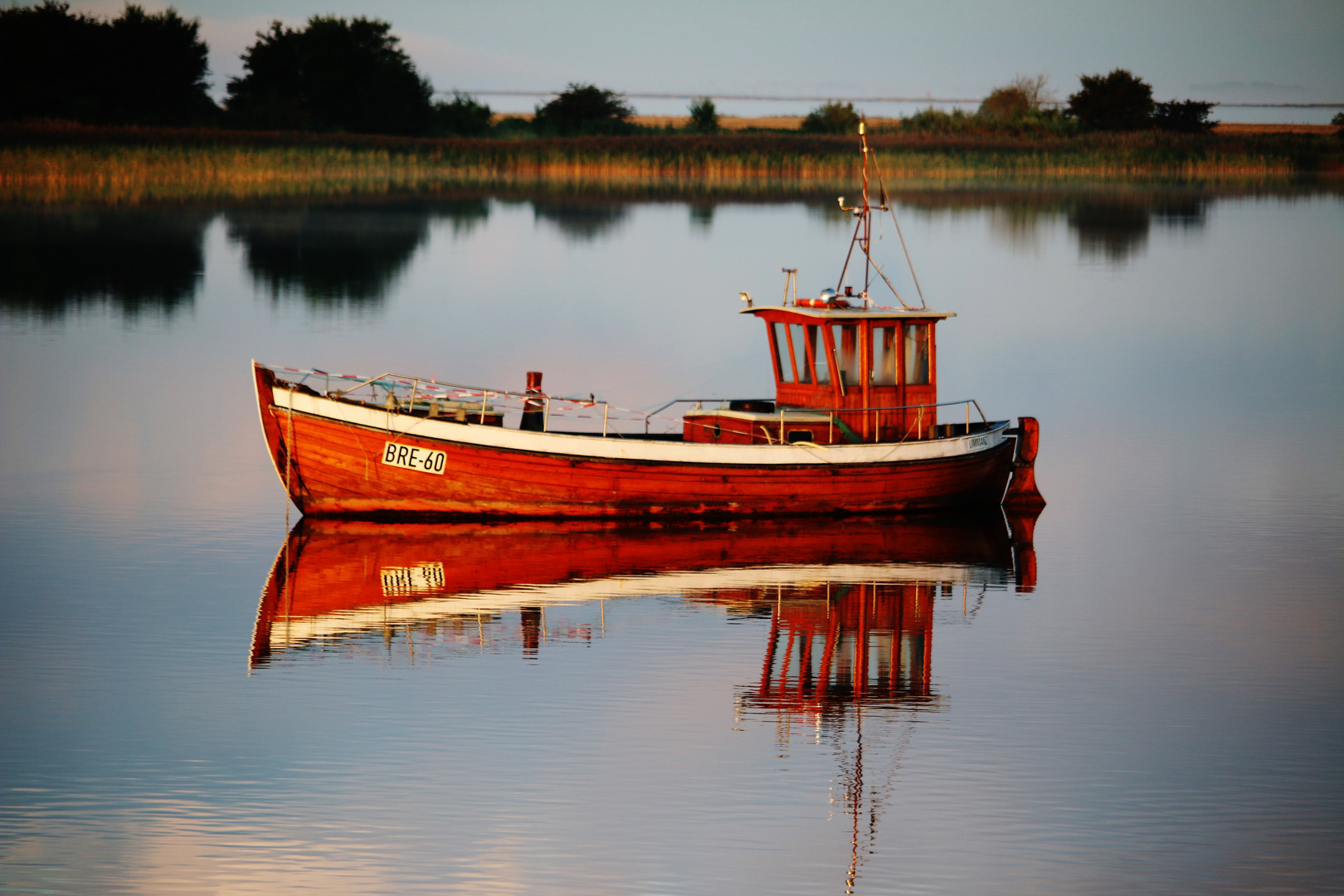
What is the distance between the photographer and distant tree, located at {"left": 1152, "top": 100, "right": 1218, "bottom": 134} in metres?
139

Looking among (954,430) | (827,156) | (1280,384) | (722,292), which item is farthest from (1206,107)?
(954,430)

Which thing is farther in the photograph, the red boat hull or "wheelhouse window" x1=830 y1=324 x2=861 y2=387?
"wheelhouse window" x1=830 y1=324 x2=861 y2=387

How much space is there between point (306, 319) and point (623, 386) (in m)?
14.1

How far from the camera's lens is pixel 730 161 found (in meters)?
111

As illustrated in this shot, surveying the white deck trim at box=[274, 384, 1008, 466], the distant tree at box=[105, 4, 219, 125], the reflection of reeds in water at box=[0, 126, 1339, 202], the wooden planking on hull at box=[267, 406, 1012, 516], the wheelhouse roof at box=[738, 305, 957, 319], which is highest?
the distant tree at box=[105, 4, 219, 125]

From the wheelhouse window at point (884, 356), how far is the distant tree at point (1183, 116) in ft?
408

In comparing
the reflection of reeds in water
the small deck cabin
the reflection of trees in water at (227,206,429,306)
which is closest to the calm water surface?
the small deck cabin

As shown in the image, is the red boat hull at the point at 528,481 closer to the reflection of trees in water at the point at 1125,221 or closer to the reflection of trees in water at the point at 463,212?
the reflection of trees in water at the point at 1125,221

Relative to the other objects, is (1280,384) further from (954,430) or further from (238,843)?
(238,843)

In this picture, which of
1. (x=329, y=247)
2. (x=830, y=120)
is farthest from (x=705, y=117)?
(x=329, y=247)

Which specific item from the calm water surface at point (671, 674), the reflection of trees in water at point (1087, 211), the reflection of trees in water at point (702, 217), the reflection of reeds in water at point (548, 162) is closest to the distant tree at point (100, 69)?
the reflection of reeds in water at point (548, 162)

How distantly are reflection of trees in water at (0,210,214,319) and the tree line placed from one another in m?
30.3

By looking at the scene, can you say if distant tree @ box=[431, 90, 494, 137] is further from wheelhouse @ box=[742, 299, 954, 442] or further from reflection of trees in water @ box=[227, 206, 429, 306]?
wheelhouse @ box=[742, 299, 954, 442]

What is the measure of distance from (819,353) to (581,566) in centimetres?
529
